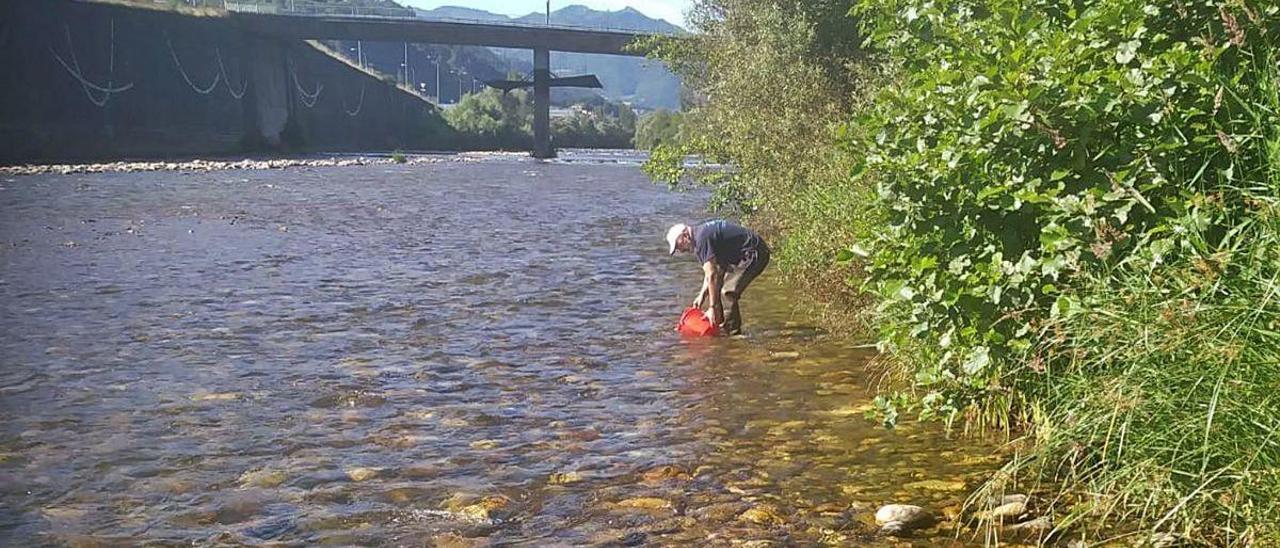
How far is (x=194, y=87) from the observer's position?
285ft

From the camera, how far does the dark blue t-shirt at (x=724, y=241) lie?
13.1 meters

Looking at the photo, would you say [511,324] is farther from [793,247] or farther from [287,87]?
[287,87]

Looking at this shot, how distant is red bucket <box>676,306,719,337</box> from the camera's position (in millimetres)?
13359

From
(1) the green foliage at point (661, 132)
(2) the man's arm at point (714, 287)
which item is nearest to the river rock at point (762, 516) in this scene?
(2) the man's arm at point (714, 287)

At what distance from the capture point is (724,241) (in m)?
13.4

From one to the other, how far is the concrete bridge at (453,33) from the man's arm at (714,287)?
85078 millimetres

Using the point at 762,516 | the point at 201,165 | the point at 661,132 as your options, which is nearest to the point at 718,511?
the point at 762,516

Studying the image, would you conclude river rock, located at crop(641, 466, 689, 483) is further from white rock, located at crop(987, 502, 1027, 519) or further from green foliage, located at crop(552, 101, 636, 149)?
green foliage, located at crop(552, 101, 636, 149)

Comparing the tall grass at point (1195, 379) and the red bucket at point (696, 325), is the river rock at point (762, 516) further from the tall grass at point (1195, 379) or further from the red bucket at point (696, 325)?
the red bucket at point (696, 325)

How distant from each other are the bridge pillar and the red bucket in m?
88.8

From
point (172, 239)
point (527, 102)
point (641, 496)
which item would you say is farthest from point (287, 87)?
point (641, 496)

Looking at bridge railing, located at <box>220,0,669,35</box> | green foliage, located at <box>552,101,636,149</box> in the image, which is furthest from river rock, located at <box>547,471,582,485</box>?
green foliage, located at <box>552,101,636,149</box>

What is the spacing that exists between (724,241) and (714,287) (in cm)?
58

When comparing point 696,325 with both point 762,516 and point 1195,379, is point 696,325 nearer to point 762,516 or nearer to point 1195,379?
point 762,516
